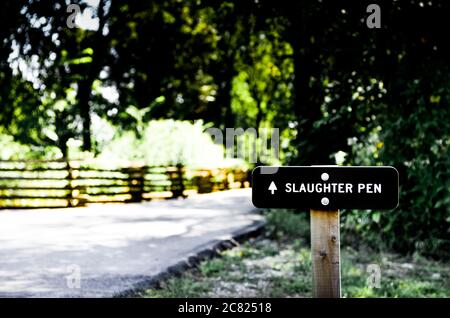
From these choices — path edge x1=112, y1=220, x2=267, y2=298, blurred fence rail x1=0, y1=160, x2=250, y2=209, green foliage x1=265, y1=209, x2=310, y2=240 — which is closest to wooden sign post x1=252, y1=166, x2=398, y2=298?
path edge x1=112, y1=220, x2=267, y2=298

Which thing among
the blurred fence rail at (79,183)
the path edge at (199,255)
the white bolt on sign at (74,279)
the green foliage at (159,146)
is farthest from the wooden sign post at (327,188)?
the green foliage at (159,146)

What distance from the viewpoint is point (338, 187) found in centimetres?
269

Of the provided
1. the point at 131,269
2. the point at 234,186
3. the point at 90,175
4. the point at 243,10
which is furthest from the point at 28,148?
the point at 131,269

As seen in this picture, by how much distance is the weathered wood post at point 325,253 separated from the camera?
2.79 meters

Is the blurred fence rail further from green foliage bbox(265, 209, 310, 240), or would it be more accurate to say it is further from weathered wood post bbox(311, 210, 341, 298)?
weathered wood post bbox(311, 210, 341, 298)

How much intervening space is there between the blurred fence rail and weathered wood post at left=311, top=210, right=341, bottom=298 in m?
12.3

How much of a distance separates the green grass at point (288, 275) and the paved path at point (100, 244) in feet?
1.30

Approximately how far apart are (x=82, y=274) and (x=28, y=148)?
43.4 ft

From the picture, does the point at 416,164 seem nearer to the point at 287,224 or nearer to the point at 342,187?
the point at 287,224

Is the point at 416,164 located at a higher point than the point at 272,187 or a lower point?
lower

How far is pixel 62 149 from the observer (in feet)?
63.9

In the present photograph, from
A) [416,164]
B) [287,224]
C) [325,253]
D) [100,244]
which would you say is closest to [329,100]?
[416,164]

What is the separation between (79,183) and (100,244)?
7538 millimetres

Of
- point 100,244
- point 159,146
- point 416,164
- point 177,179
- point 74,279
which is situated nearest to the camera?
point 74,279
